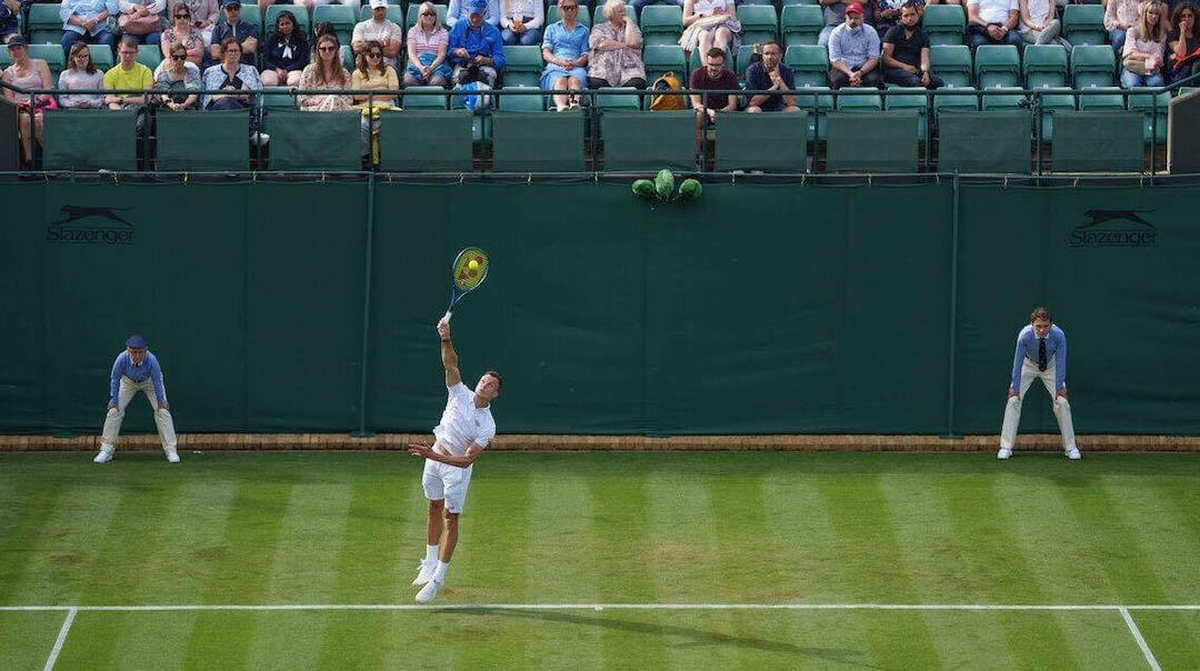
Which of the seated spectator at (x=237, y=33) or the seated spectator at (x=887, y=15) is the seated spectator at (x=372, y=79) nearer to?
the seated spectator at (x=237, y=33)

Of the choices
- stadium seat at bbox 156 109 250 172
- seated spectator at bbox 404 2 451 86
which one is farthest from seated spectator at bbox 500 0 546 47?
stadium seat at bbox 156 109 250 172

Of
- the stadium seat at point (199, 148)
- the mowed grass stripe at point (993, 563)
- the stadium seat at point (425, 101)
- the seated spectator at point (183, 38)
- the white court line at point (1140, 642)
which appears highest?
the seated spectator at point (183, 38)

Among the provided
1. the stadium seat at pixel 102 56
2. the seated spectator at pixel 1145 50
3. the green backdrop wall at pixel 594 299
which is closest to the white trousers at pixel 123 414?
the green backdrop wall at pixel 594 299

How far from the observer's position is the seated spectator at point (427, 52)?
26.6 m

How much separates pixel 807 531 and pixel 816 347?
13.9ft

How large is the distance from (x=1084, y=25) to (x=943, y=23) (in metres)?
1.96

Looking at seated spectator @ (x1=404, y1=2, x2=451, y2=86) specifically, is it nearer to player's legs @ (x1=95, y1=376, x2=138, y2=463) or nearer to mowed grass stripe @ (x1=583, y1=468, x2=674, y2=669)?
player's legs @ (x1=95, y1=376, x2=138, y2=463)

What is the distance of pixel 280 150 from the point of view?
82.5 feet

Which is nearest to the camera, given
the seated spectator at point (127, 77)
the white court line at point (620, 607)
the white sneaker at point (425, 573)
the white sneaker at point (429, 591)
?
the white sneaker at point (429, 591)

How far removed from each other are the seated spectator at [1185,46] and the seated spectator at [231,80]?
1141 cm

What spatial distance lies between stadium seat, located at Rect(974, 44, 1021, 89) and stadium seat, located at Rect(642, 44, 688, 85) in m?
3.82

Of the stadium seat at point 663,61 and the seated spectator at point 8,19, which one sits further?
the seated spectator at point 8,19

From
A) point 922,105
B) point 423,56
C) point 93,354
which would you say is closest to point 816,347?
point 922,105

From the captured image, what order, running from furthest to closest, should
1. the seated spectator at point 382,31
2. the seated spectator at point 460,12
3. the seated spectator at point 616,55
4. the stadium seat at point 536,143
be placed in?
the seated spectator at point 460,12 < the seated spectator at point 382,31 < the seated spectator at point 616,55 < the stadium seat at point 536,143
